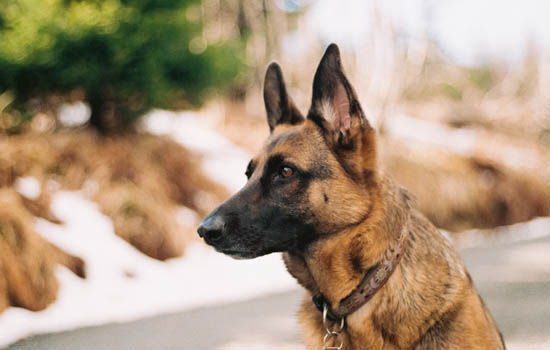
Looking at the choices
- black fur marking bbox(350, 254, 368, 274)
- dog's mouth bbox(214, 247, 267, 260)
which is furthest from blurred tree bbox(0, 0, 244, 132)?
black fur marking bbox(350, 254, 368, 274)

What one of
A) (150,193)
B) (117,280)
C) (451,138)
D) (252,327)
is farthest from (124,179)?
(451,138)

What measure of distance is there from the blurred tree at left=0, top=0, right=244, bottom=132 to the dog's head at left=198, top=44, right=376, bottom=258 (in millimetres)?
4057

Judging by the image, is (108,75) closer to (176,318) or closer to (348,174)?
(176,318)

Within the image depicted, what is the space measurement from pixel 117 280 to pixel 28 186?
1.41m

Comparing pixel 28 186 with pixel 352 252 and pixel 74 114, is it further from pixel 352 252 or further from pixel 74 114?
pixel 352 252

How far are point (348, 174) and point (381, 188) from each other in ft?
0.48

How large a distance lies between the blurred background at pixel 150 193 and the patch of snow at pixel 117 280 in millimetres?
18

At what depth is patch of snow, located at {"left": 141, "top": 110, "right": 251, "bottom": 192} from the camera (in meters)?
7.14

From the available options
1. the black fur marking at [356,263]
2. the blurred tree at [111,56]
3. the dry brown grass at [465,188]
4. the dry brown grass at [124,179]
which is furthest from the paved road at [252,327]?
the dry brown grass at [465,188]

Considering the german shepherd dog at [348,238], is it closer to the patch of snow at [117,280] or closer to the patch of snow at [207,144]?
the patch of snow at [117,280]

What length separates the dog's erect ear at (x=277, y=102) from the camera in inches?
97.0

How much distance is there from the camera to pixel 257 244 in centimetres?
203

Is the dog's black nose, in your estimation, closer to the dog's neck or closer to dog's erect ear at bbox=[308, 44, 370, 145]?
the dog's neck

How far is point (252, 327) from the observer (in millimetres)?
3986
